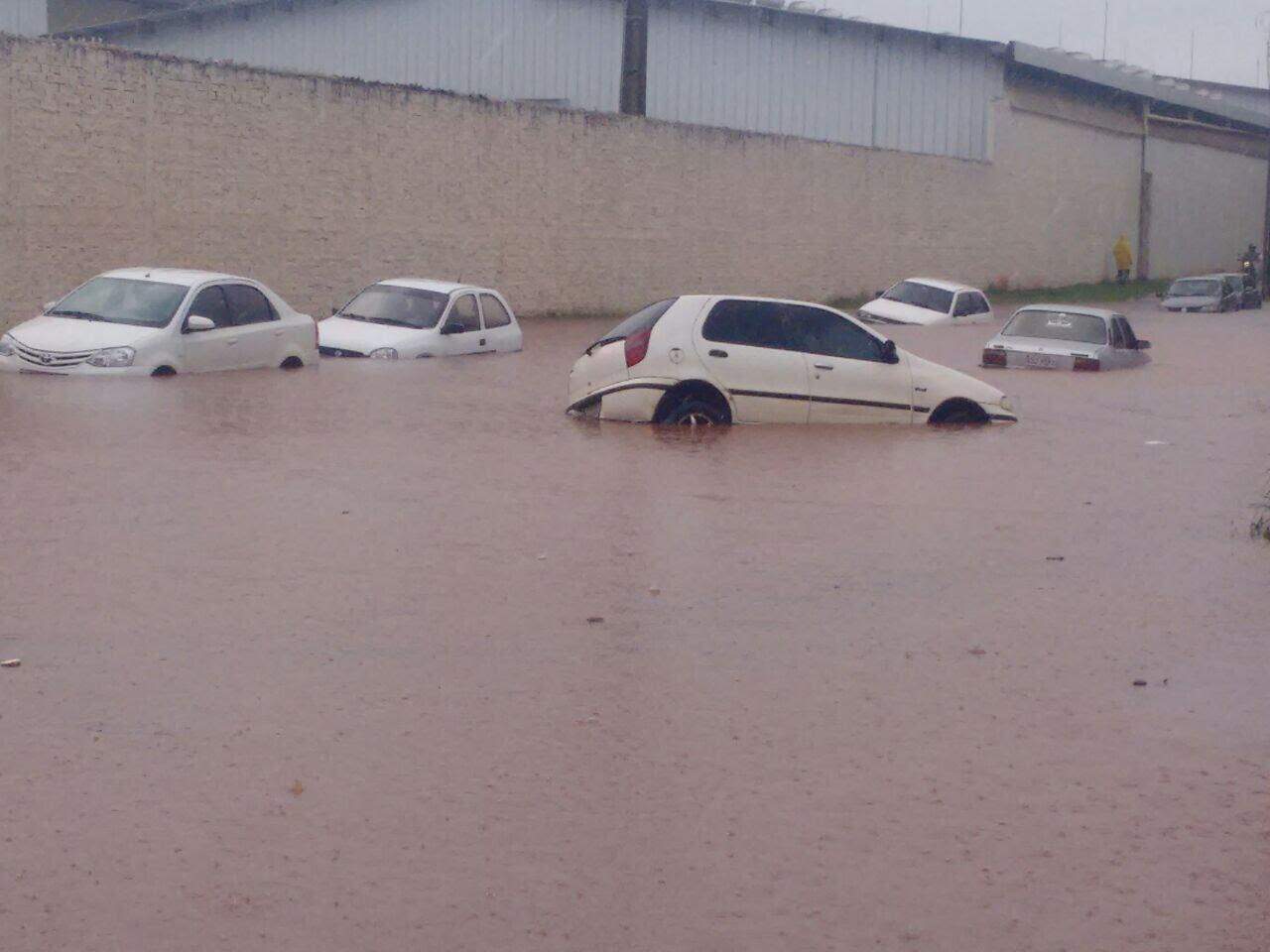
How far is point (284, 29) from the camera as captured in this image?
41.8 m

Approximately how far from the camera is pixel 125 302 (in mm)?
19375

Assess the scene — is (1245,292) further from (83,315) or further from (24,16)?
(83,315)

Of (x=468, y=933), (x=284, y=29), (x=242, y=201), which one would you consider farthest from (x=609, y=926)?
(x=284, y=29)

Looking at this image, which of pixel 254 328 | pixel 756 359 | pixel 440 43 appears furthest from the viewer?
pixel 440 43

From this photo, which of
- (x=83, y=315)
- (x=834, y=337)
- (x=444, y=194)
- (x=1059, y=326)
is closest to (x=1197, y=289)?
(x=444, y=194)

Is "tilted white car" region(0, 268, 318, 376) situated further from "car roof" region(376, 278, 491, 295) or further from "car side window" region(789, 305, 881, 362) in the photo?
"car side window" region(789, 305, 881, 362)

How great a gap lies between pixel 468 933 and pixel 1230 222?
67.2 metres

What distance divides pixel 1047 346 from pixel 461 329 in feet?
25.8

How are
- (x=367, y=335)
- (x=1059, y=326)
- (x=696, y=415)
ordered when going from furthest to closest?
(x=1059, y=326) < (x=367, y=335) < (x=696, y=415)

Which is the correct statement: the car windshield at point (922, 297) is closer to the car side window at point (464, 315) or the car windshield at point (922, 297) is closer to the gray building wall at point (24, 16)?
the car side window at point (464, 315)

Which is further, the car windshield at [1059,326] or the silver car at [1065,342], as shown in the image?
the car windshield at [1059,326]

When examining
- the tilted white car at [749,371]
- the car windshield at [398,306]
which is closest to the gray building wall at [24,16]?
the car windshield at [398,306]

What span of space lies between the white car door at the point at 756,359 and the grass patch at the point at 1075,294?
29.0 meters

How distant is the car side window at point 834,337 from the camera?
16547mm
